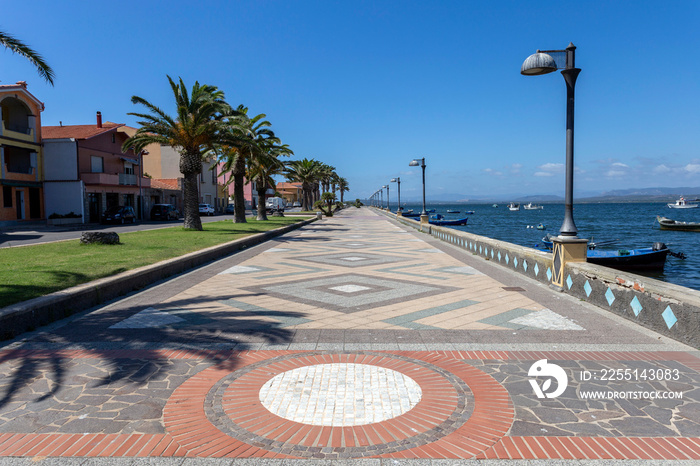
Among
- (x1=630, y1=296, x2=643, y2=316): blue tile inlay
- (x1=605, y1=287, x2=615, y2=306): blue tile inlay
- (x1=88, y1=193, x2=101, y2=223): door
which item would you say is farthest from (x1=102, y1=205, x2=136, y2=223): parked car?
(x1=630, y1=296, x2=643, y2=316): blue tile inlay

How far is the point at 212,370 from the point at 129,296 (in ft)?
14.8

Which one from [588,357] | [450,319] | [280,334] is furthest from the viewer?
[450,319]

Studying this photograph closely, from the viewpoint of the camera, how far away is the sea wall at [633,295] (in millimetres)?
5496

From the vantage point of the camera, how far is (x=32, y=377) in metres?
4.46

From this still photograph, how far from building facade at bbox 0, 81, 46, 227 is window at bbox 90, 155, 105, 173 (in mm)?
3700

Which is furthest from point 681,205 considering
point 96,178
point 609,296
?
point 609,296

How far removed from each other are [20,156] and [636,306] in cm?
4000

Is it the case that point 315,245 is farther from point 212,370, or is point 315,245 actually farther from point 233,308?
point 212,370

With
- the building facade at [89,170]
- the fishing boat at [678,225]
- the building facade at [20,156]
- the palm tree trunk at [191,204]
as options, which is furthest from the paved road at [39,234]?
the fishing boat at [678,225]

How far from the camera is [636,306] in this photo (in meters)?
6.40

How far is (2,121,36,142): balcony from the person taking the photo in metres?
31.8

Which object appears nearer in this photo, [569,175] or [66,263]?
[569,175]

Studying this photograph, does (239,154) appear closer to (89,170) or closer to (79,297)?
(89,170)

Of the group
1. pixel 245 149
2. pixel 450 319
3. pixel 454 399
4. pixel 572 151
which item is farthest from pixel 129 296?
pixel 245 149
